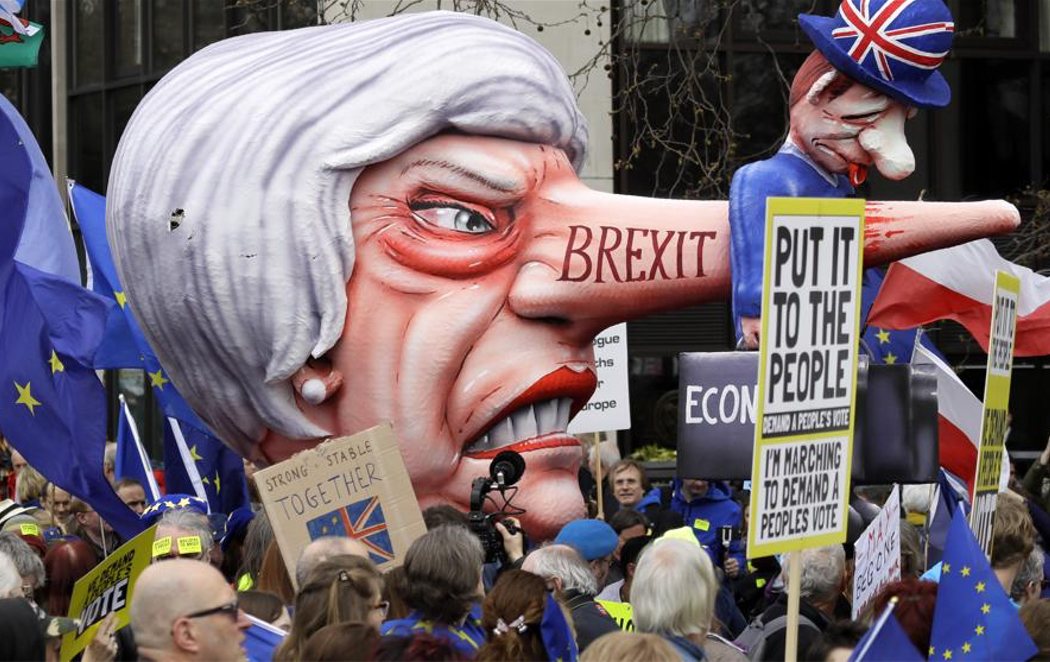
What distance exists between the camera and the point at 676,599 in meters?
6.25

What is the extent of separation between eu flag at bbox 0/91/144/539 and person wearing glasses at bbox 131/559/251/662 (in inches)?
179

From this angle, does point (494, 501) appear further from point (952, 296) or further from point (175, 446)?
point (175, 446)

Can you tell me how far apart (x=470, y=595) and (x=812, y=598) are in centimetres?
218

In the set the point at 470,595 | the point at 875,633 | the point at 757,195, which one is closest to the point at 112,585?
the point at 470,595

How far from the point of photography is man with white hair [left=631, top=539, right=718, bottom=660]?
20.5 feet

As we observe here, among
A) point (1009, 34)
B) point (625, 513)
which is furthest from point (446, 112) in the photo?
point (1009, 34)

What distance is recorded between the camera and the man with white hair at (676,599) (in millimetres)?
A: 6254

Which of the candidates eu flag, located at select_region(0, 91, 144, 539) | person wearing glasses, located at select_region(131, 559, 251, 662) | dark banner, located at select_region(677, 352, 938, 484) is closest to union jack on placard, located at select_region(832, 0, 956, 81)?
dark banner, located at select_region(677, 352, 938, 484)

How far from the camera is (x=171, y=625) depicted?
5.08 meters

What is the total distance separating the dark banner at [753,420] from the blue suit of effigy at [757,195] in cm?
21

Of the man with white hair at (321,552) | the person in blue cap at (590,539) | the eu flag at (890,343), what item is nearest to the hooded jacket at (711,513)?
the eu flag at (890,343)

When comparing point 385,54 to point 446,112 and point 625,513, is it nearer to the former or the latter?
point 446,112

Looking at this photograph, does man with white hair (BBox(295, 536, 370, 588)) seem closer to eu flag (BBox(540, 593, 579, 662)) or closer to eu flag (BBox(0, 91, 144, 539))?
eu flag (BBox(540, 593, 579, 662))

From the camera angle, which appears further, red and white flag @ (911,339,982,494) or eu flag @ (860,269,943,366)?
eu flag @ (860,269,943,366)
